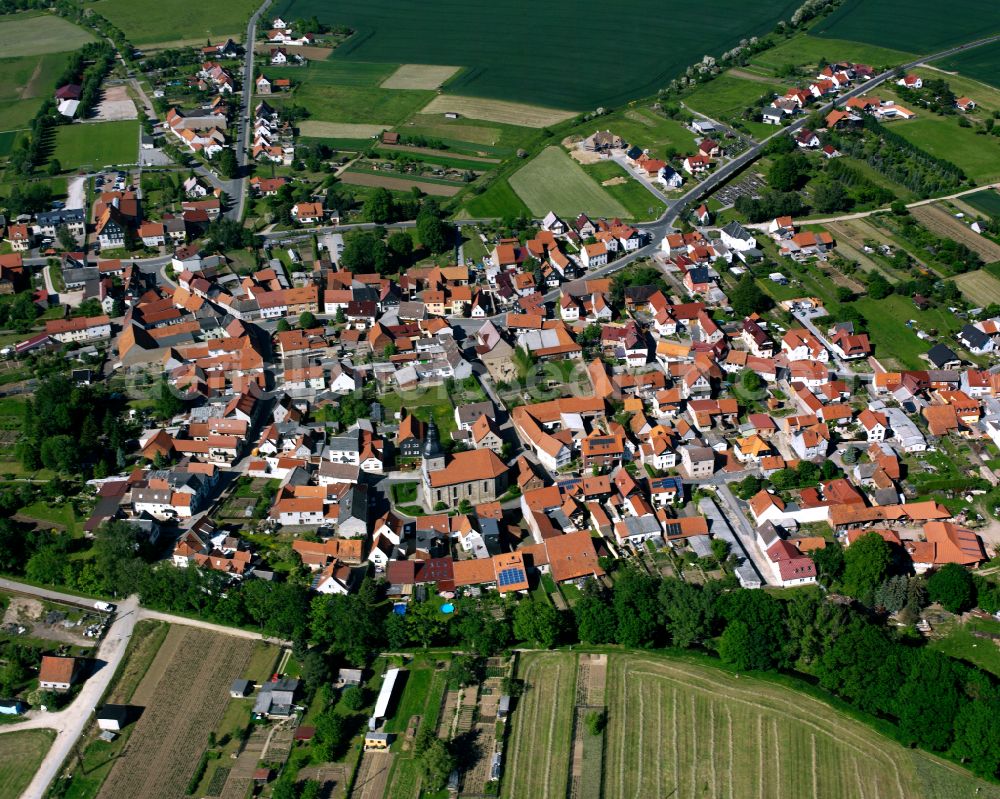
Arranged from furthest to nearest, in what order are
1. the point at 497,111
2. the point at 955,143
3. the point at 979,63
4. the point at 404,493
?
the point at 979,63 → the point at 497,111 → the point at 955,143 → the point at 404,493

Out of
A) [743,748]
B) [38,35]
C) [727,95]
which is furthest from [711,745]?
[38,35]

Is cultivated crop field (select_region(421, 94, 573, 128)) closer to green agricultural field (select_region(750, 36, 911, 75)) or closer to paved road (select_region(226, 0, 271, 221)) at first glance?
paved road (select_region(226, 0, 271, 221))

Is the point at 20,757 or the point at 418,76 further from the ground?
the point at 418,76

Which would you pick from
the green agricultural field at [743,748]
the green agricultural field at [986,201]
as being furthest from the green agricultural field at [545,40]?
the green agricultural field at [743,748]

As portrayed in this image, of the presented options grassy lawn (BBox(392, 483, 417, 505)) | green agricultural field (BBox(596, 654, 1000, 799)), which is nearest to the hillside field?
green agricultural field (BBox(596, 654, 1000, 799))

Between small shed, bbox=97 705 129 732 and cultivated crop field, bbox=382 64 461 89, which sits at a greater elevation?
cultivated crop field, bbox=382 64 461 89

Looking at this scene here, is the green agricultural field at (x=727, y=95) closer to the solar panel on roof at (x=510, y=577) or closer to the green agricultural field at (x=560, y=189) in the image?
the green agricultural field at (x=560, y=189)

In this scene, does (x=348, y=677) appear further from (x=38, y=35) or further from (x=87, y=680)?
(x=38, y=35)
